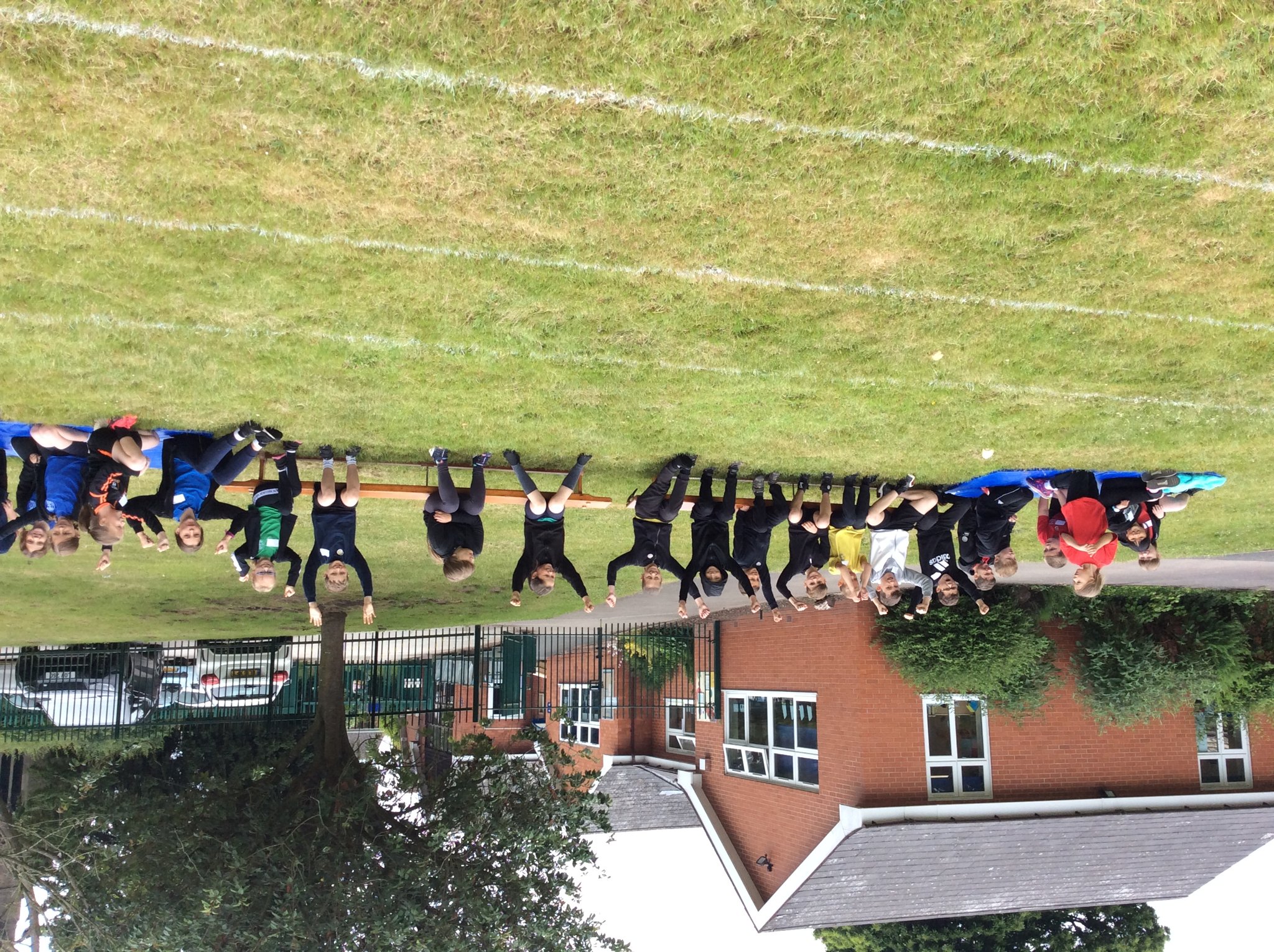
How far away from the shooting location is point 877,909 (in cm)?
1410

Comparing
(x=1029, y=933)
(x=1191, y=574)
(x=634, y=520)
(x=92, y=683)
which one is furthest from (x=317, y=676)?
(x=1029, y=933)

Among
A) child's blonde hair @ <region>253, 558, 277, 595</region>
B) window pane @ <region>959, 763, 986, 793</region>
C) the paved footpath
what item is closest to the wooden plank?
child's blonde hair @ <region>253, 558, 277, 595</region>

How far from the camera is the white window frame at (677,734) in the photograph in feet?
59.9

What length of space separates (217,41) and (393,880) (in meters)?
9.72

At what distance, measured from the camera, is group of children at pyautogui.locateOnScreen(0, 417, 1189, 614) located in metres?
7.49

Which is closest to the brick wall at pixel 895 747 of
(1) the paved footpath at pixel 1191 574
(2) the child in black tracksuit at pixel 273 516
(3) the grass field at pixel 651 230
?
(1) the paved footpath at pixel 1191 574

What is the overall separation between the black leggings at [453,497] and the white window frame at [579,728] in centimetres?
1353

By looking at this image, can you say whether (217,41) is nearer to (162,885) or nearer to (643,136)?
(643,136)

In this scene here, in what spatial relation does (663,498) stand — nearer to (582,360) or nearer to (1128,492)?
(582,360)

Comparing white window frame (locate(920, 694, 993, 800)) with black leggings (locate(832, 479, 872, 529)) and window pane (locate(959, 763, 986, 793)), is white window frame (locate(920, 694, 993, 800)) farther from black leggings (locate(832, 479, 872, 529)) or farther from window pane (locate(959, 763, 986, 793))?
black leggings (locate(832, 479, 872, 529))

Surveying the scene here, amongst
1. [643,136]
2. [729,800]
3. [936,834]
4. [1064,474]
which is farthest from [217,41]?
[729,800]

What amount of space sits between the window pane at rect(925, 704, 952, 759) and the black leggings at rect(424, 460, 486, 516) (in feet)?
29.9

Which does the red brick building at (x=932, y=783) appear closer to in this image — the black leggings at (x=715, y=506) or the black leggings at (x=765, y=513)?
the black leggings at (x=765, y=513)

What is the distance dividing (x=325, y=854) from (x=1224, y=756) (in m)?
15.9
